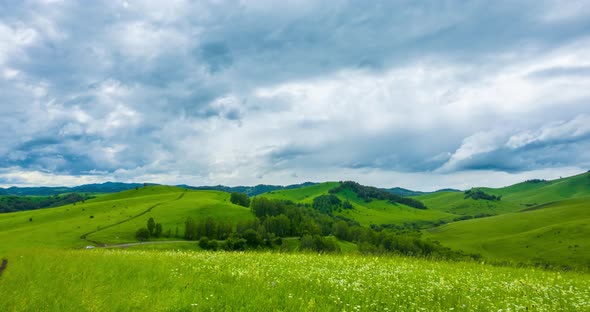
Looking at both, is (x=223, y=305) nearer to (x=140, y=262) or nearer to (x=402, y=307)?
(x=402, y=307)

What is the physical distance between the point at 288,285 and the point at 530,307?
6.98 metres

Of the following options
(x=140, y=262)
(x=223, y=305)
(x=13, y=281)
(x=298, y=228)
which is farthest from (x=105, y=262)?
(x=298, y=228)

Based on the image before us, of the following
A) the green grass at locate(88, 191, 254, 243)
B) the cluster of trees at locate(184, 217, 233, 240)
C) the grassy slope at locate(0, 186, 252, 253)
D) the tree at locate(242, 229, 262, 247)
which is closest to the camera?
the grassy slope at locate(0, 186, 252, 253)

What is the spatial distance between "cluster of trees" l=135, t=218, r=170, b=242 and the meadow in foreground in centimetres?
12831

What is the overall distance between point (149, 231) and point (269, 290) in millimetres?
141060

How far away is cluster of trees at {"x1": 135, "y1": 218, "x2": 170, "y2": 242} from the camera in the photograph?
128000 millimetres

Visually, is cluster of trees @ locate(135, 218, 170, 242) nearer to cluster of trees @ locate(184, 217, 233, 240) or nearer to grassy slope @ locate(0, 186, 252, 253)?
grassy slope @ locate(0, 186, 252, 253)

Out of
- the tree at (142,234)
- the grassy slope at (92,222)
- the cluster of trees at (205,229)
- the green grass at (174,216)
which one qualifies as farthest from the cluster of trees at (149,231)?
the cluster of trees at (205,229)

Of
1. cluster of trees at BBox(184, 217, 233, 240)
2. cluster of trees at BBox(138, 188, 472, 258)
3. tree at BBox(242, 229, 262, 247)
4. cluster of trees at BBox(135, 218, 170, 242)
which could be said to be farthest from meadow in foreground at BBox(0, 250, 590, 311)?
cluster of trees at BBox(184, 217, 233, 240)

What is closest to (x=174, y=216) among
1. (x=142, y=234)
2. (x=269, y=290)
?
(x=142, y=234)

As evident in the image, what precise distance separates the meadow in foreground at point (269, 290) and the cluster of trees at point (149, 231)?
12831cm

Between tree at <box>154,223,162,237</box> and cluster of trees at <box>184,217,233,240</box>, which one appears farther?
cluster of trees at <box>184,217,233,240</box>

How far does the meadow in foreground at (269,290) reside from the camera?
841 centimetres

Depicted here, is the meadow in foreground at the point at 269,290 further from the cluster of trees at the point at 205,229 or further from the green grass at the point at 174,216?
the cluster of trees at the point at 205,229
